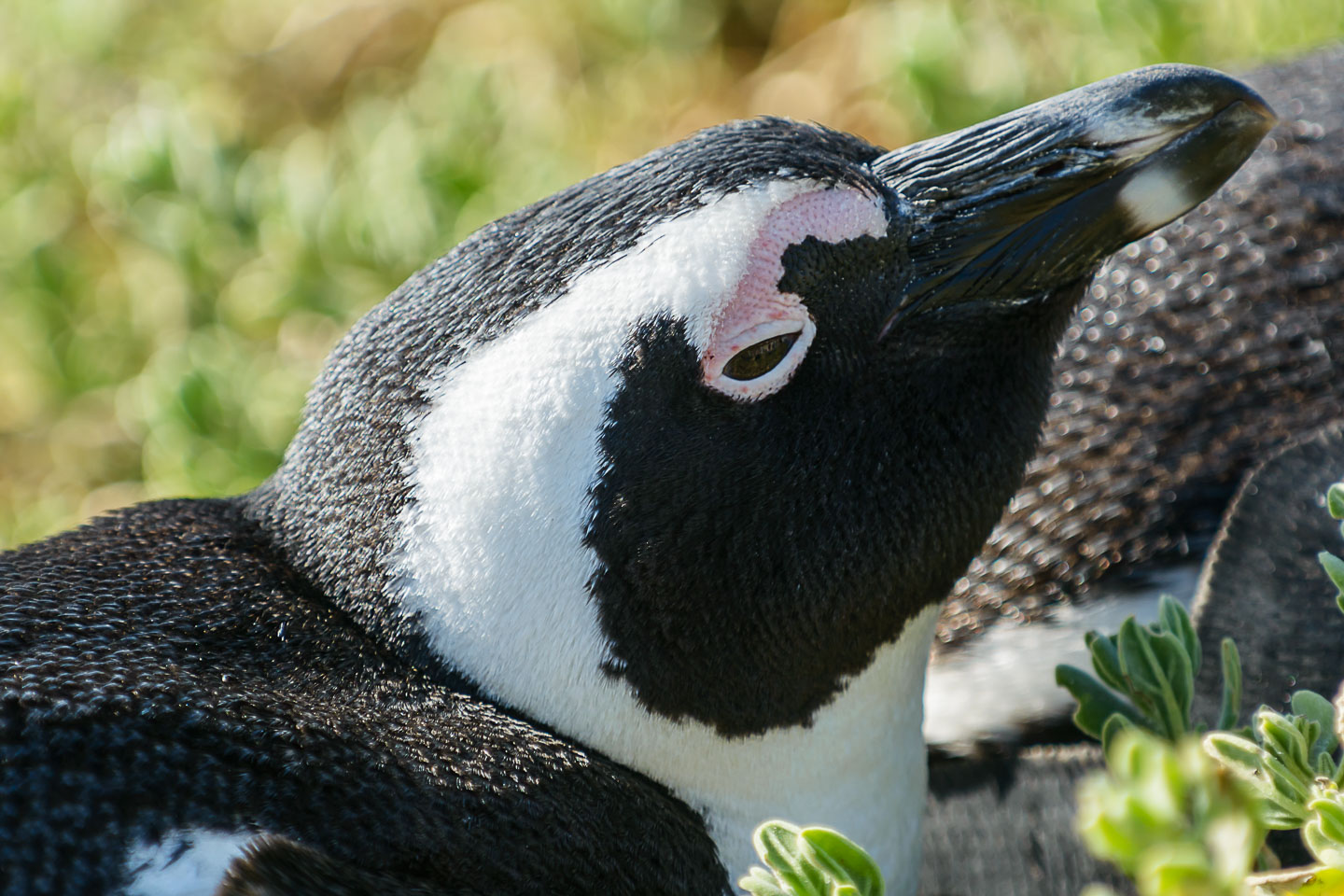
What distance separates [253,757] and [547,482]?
32 centimetres

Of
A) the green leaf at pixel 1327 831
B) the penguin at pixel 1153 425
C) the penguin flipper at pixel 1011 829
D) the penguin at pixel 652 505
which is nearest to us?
the green leaf at pixel 1327 831

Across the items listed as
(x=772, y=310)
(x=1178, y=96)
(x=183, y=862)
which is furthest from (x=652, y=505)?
(x=1178, y=96)

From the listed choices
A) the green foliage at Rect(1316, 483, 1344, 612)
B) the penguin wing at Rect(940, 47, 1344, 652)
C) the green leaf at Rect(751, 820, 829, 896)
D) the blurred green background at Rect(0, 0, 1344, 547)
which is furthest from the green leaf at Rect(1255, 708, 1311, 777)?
the blurred green background at Rect(0, 0, 1344, 547)

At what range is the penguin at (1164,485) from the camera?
5.35 feet

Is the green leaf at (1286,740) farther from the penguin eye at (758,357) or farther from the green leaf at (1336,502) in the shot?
the penguin eye at (758,357)

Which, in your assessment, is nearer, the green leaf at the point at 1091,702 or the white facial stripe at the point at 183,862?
the white facial stripe at the point at 183,862

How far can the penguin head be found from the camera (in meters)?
1.17

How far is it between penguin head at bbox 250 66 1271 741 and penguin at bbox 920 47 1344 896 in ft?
1.53

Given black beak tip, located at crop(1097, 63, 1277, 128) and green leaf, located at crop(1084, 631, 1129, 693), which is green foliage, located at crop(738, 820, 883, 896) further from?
black beak tip, located at crop(1097, 63, 1277, 128)

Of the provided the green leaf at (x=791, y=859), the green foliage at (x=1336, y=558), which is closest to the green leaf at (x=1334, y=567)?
the green foliage at (x=1336, y=558)

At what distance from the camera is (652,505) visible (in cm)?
119

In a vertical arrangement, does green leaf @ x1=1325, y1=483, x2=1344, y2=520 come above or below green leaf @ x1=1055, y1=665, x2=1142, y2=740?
above

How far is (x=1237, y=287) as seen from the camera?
1.84 meters

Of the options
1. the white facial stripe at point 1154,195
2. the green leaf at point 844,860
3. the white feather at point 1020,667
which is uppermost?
the white facial stripe at point 1154,195
